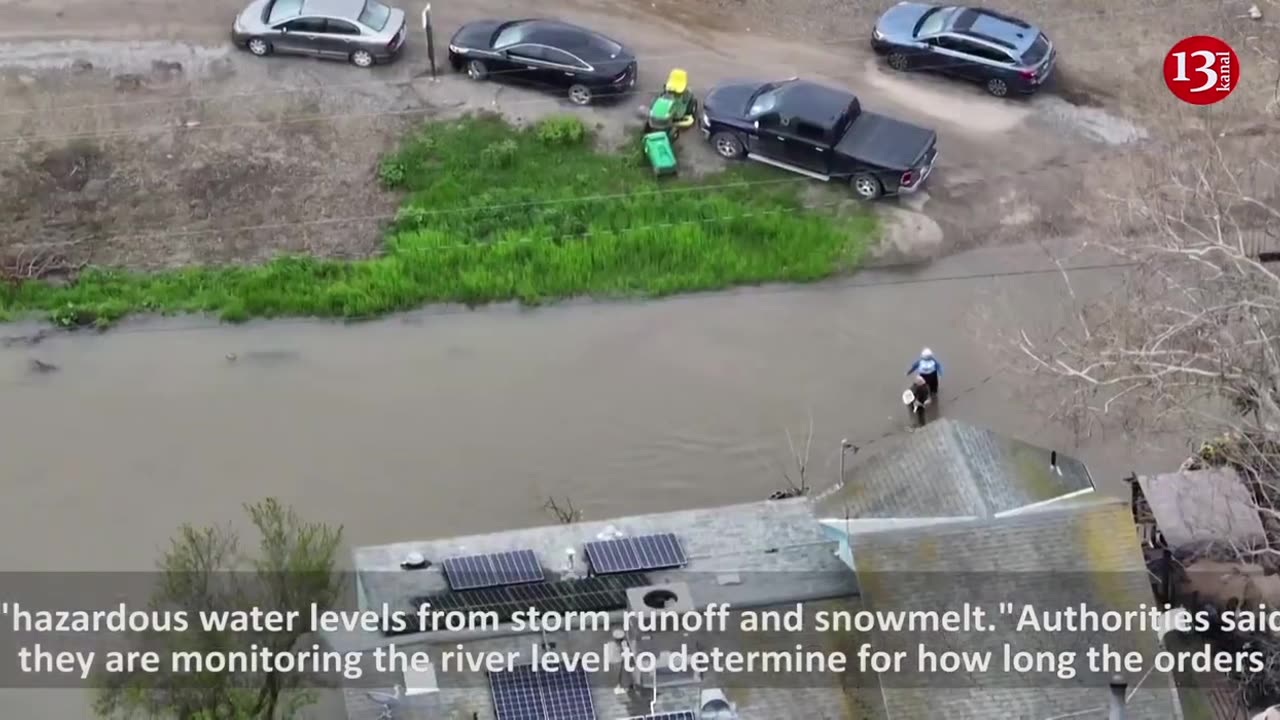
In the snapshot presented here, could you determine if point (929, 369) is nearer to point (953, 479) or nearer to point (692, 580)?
point (953, 479)

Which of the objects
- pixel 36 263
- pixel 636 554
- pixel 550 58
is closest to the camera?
pixel 636 554

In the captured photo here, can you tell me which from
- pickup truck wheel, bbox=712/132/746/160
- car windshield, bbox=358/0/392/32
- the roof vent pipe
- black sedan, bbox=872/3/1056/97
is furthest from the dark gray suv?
the roof vent pipe

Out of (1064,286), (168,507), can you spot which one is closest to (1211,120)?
(1064,286)

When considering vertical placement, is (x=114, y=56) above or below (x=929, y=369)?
above

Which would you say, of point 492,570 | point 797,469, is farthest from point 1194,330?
point 492,570

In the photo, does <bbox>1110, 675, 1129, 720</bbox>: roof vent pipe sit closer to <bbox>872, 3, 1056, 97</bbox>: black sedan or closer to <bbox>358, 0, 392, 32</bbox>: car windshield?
<bbox>872, 3, 1056, 97</bbox>: black sedan

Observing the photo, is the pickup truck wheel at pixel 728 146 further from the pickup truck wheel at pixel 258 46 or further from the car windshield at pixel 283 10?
the pickup truck wheel at pixel 258 46

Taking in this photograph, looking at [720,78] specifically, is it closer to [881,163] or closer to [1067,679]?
[881,163]
